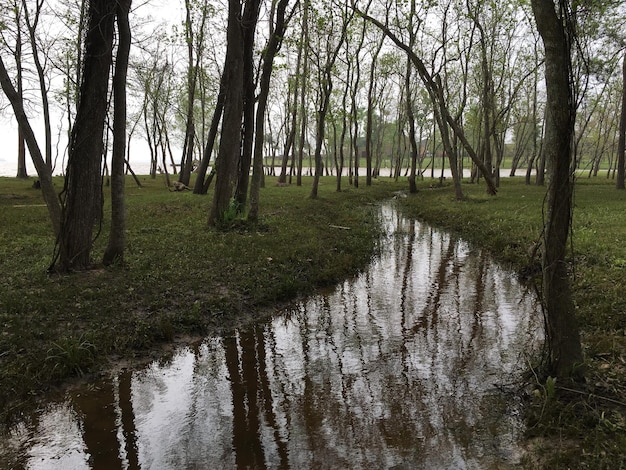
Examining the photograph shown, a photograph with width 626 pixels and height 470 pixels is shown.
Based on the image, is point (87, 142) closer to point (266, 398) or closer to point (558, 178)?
point (266, 398)

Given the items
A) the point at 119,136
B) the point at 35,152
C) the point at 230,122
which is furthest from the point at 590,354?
the point at 230,122

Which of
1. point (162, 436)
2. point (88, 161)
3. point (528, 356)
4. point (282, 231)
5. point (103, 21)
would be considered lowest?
point (162, 436)

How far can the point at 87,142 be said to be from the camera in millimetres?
8117

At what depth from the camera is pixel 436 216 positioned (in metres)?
18.8

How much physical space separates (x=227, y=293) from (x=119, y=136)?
12.6 ft

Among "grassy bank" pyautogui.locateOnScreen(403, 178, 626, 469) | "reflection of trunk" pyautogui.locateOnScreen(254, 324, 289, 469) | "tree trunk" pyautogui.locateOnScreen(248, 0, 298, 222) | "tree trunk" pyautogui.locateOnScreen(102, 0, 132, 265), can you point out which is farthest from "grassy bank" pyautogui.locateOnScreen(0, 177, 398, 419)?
"grassy bank" pyautogui.locateOnScreen(403, 178, 626, 469)

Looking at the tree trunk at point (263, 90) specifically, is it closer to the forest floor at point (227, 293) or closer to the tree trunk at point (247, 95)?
the tree trunk at point (247, 95)

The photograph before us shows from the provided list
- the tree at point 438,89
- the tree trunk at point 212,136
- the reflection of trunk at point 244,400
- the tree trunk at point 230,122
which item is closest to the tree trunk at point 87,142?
the reflection of trunk at point 244,400

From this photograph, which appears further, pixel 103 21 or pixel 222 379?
Answer: pixel 103 21

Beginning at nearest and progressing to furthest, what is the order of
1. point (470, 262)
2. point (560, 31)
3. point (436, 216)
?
point (560, 31)
point (470, 262)
point (436, 216)

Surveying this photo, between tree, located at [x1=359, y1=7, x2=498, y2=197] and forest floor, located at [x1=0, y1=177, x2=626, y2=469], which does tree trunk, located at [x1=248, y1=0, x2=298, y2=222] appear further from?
tree, located at [x1=359, y1=7, x2=498, y2=197]

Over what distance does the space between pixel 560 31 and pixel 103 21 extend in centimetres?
754

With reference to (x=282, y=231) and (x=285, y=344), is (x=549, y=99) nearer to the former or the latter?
(x=285, y=344)

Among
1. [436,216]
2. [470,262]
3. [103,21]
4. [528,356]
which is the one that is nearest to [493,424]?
[528,356]
